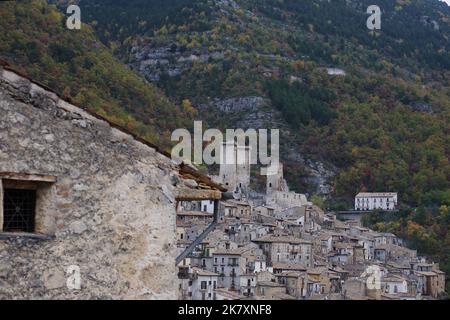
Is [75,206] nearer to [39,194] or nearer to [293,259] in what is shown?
[39,194]

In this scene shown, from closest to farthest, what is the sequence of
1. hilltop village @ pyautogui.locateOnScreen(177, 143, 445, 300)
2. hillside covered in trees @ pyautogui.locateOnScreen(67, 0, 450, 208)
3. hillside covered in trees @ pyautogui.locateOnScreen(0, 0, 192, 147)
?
hilltop village @ pyautogui.locateOnScreen(177, 143, 445, 300), hillside covered in trees @ pyautogui.locateOnScreen(0, 0, 192, 147), hillside covered in trees @ pyautogui.locateOnScreen(67, 0, 450, 208)

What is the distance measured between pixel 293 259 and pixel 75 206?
71948mm

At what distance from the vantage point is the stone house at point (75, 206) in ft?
19.1

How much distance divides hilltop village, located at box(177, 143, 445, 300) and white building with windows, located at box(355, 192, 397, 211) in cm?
1259

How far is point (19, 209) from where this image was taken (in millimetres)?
6000

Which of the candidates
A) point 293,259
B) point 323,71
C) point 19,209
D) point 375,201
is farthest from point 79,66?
point 19,209

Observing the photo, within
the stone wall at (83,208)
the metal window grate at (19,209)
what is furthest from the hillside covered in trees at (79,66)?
the metal window grate at (19,209)

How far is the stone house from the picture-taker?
19.1ft

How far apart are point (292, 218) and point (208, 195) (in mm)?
91830

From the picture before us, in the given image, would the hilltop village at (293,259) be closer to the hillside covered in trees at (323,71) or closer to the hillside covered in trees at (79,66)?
the hillside covered in trees at (79,66)

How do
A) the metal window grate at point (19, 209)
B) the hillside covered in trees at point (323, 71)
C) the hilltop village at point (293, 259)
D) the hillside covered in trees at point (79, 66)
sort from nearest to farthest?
the metal window grate at point (19, 209) < the hilltop village at point (293, 259) < the hillside covered in trees at point (79, 66) < the hillside covered in trees at point (323, 71)

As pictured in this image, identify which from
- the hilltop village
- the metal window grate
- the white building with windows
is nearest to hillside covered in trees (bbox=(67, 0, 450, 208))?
the white building with windows

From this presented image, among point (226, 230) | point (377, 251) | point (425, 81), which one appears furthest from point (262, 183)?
point (425, 81)

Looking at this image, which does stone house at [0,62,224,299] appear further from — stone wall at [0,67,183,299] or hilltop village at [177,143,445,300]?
hilltop village at [177,143,445,300]
